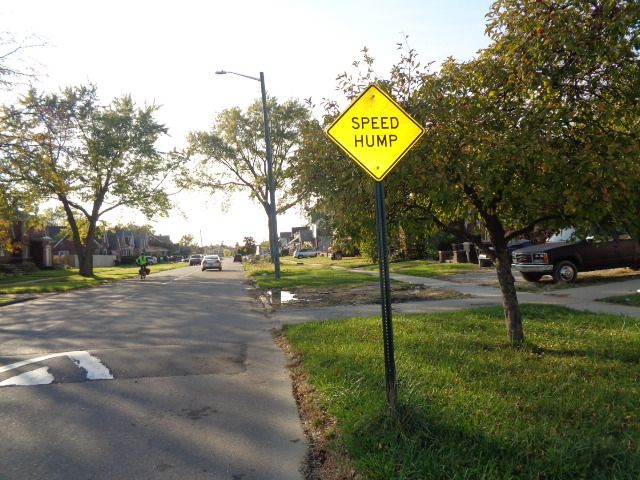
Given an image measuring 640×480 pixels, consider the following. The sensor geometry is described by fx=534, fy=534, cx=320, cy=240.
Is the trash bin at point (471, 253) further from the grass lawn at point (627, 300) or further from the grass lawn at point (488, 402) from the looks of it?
the grass lawn at point (488, 402)

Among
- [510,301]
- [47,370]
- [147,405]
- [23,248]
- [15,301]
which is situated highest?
[23,248]

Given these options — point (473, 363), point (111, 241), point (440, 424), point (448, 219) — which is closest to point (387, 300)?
point (440, 424)

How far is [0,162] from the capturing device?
66.1ft

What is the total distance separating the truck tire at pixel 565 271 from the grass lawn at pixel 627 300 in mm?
3525

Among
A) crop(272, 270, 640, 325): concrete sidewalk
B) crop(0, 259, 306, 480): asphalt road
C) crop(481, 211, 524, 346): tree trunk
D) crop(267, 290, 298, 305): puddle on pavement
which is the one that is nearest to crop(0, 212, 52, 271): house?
crop(267, 290, 298, 305): puddle on pavement

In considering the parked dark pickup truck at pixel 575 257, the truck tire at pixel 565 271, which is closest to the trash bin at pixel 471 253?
the parked dark pickup truck at pixel 575 257

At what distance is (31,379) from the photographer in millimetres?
7078

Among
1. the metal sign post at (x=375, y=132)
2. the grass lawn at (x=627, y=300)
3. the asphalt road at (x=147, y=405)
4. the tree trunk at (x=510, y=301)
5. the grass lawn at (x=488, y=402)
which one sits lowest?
the asphalt road at (x=147, y=405)

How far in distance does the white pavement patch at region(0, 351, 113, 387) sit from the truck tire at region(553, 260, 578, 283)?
12.7 metres

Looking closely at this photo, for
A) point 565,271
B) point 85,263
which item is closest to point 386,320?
point 565,271

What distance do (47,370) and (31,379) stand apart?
1.73ft

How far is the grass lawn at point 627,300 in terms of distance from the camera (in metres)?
10.9

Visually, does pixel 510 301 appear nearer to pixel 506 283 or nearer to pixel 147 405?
pixel 506 283

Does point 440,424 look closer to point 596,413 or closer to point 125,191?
point 596,413
